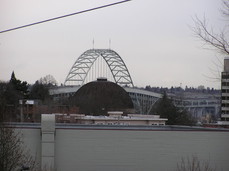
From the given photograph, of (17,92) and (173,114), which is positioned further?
(173,114)

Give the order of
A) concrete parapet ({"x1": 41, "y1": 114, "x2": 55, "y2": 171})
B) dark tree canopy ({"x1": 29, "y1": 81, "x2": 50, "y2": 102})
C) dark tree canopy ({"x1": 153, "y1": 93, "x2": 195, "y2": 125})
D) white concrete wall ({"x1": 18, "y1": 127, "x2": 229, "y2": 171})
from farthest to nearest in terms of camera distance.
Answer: dark tree canopy ({"x1": 29, "y1": 81, "x2": 50, "y2": 102}) < dark tree canopy ({"x1": 153, "y1": 93, "x2": 195, "y2": 125}) < white concrete wall ({"x1": 18, "y1": 127, "x2": 229, "y2": 171}) < concrete parapet ({"x1": 41, "y1": 114, "x2": 55, "y2": 171})

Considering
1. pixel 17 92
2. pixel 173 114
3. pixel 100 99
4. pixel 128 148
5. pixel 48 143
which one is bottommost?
pixel 128 148

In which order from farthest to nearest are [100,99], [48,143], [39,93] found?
[39,93] < [100,99] < [48,143]

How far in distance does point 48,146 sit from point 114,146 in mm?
3964

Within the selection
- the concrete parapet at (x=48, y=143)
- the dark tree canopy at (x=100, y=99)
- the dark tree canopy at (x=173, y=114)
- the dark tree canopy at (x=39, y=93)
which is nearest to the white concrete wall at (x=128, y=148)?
the concrete parapet at (x=48, y=143)

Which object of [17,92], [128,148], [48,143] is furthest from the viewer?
[17,92]

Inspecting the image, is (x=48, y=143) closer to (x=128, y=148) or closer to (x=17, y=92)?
(x=128, y=148)

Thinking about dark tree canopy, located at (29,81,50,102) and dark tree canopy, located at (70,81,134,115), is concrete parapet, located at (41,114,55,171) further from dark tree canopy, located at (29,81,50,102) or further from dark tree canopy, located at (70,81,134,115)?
dark tree canopy, located at (29,81,50,102)

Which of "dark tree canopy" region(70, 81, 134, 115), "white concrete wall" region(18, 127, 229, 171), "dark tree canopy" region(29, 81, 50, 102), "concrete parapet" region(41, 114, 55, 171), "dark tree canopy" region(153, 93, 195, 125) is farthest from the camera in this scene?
"dark tree canopy" region(29, 81, 50, 102)

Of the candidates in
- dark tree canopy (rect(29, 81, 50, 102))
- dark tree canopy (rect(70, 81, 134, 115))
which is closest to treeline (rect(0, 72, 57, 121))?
dark tree canopy (rect(29, 81, 50, 102))

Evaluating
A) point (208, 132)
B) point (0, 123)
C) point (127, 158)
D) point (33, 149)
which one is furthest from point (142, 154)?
point (0, 123)

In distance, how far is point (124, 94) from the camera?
12106 centimetres

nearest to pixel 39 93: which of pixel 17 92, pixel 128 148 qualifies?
pixel 17 92

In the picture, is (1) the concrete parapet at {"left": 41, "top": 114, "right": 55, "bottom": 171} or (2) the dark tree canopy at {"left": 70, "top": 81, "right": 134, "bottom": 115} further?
(2) the dark tree canopy at {"left": 70, "top": 81, "right": 134, "bottom": 115}
